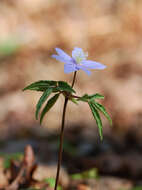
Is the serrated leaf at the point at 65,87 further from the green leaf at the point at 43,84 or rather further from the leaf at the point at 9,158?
the leaf at the point at 9,158

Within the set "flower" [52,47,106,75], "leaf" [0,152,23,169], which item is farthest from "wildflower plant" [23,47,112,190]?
"leaf" [0,152,23,169]

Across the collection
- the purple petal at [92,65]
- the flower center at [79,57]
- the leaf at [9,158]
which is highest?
the flower center at [79,57]

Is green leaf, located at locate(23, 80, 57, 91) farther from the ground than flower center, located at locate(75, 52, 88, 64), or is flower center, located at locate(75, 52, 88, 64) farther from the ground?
flower center, located at locate(75, 52, 88, 64)

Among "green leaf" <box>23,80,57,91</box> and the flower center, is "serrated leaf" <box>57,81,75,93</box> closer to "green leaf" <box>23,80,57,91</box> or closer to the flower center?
"green leaf" <box>23,80,57,91</box>

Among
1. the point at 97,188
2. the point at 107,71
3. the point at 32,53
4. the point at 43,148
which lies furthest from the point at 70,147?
the point at 32,53

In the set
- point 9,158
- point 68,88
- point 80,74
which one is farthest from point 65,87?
point 80,74

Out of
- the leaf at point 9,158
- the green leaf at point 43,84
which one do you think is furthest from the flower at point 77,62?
the leaf at point 9,158

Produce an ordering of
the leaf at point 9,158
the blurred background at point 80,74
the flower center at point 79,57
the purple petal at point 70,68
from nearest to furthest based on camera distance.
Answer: the purple petal at point 70,68
the flower center at point 79,57
the leaf at point 9,158
the blurred background at point 80,74

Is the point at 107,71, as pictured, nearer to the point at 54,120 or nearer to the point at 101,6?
the point at 54,120
